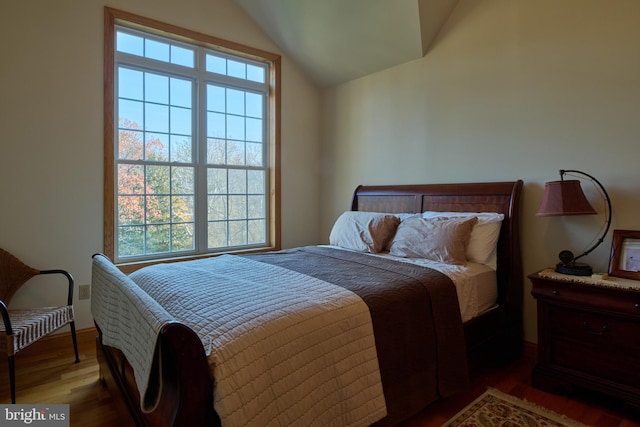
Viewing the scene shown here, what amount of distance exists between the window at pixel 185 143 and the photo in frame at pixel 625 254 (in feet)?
9.89

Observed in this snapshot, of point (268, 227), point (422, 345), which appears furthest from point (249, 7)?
point (422, 345)

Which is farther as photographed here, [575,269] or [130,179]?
[130,179]

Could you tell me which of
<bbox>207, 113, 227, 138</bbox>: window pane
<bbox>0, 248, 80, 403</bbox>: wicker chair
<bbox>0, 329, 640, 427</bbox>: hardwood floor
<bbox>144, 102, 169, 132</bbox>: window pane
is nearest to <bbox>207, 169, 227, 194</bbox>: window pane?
<bbox>207, 113, 227, 138</bbox>: window pane

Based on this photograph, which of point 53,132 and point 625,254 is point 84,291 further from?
point 625,254

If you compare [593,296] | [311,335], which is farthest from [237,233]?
[593,296]

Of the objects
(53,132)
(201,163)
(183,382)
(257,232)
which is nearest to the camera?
(183,382)

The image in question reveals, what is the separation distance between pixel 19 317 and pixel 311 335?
7.10 ft

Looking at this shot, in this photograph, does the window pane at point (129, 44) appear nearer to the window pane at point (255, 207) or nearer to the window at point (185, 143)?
the window at point (185, 143)

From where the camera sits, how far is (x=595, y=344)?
204 cm

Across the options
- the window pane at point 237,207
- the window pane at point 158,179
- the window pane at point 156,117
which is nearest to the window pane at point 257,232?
the window pane at point 237,207

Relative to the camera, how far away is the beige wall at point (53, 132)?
2658 millimetres

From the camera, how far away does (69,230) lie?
2.91 metres

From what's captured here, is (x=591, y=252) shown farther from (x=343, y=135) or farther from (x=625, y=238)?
(x=343, y=135)

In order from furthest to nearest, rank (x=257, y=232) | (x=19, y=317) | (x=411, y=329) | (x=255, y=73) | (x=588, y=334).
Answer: (x=257, y=232)
(x=255, y=73)
(x=19, y=317)
(x=588, y=334)
(x=411, y=329)
